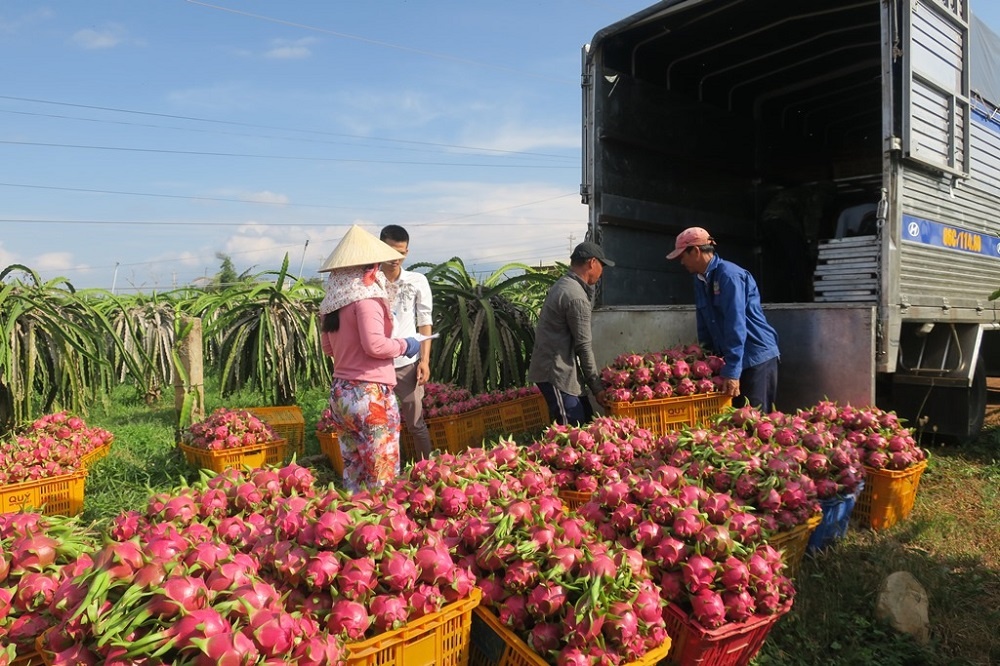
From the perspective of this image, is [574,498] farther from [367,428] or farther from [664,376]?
[664,376]

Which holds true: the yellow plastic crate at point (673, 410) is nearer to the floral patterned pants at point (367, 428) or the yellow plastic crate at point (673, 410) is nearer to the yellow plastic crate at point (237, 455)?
the floral patterned pants at point (367, 428)

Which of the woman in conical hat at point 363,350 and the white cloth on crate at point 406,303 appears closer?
the woman in conical hat at point 363,350

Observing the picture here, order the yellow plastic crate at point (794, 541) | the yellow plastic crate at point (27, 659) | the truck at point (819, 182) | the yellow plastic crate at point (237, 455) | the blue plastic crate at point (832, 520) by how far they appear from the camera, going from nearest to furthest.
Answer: the yellow plastic crate at point (27, 659) → the yellow plastic crate at point (794, 541) → the blue plastic crate at point (832, 520) → the truck at point (819, 182) → the yellow plastic crate at point (237, 455)

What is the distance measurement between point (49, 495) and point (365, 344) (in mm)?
2349

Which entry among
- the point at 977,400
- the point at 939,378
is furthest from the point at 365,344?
the point at 977,400

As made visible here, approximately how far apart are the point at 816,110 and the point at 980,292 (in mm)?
2804

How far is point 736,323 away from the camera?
4180 millimetres

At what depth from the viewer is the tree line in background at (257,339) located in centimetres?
490

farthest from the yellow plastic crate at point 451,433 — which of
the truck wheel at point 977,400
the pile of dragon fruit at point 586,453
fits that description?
the truck wheel at point 977,400

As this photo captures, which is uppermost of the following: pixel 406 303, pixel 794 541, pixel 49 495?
pixel 406 303

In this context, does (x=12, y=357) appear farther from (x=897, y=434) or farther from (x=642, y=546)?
(x=897, y=434)

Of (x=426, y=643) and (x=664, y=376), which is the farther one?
(x=664, y=376)

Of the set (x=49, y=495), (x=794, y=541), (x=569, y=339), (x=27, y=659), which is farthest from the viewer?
(x=569, y=339)

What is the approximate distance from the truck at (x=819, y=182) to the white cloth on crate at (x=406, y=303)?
1.67 metres
